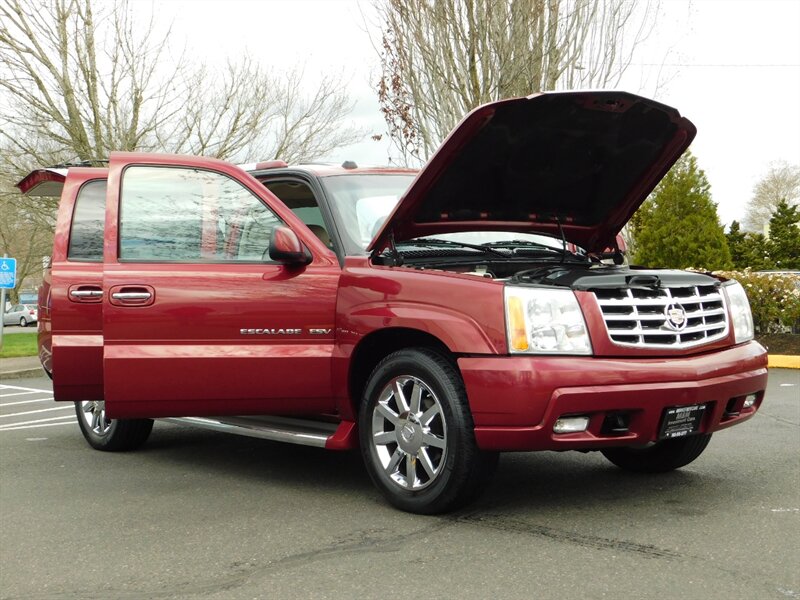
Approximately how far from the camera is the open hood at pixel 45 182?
659 cm

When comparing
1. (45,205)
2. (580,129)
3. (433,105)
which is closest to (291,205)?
(580,129)

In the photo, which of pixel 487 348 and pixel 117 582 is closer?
pixel 117 582

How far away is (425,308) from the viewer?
4.80 metres

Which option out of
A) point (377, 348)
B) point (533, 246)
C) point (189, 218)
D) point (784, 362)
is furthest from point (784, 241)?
point (189, 218)

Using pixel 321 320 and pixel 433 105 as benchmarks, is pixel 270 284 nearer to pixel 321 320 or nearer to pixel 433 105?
pixel 321 320

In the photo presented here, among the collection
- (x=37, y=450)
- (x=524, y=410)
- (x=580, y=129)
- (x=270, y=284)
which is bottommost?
(x=37, y=450)

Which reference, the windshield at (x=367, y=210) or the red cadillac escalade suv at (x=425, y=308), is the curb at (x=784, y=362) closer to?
the red cadillac escalade suv at (x=425, y=308)

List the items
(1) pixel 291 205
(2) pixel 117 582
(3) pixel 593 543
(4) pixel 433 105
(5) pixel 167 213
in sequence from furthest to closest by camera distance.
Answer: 1. (4) pixel 433 105
2. (1) pixel 291 205
3. (5) pixel 167 213
4. (3) pixel 593 543
5. (2) pixel 117 582

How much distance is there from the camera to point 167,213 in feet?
18.5

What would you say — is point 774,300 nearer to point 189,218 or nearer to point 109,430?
point 109,430

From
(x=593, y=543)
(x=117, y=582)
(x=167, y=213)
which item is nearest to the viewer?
(x=117, y=582)

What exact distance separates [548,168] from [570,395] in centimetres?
168

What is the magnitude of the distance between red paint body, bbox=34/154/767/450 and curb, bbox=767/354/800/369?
8655 millimetres

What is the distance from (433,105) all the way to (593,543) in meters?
15.1
